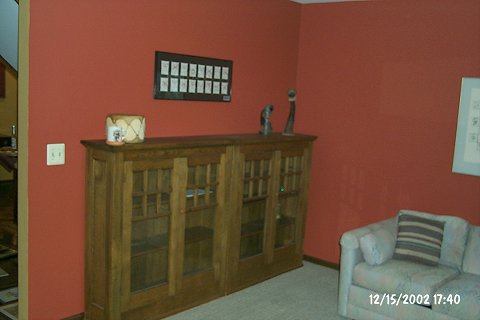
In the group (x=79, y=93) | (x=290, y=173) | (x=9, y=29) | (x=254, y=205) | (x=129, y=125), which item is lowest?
(x=254, y=205)

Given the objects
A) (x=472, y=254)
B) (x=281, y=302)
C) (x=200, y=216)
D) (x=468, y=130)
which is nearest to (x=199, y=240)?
(x=200, y=216)

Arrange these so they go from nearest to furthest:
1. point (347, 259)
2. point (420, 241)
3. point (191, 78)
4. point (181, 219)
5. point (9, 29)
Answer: point (181, 219)
point (347, 259)
point (420, 241)
point (191, 78)
point (9, 29)

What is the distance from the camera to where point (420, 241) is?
12.7 feet

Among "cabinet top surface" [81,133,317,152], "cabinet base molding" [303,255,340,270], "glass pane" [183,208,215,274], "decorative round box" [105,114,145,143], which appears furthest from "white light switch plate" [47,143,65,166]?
"cabinet base molding" [303,255,340,270]

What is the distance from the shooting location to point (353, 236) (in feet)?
12.4

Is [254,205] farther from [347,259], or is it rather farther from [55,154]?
[55,154]

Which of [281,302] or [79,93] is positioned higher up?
[79,93]

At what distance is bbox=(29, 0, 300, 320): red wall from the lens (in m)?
3.16

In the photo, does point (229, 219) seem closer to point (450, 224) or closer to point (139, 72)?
point (139, 72)

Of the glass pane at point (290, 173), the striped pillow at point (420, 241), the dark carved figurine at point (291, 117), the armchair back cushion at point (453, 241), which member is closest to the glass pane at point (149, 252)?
the glass pane at point (290, 173)

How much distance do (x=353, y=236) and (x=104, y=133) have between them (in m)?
1.93

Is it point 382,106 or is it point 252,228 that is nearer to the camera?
point 252,228

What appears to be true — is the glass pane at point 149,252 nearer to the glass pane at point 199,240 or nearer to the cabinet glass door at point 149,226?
the cabinet glass door at point 149,226

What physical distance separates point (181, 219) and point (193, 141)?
22.0 inches
